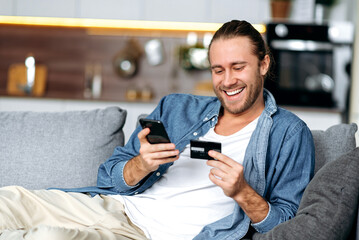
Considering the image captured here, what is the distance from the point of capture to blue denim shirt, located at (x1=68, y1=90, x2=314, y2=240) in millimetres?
1680

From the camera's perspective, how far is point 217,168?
1.58m

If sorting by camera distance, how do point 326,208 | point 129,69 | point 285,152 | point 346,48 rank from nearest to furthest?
1. point 326,208
2. point 285,152
3. point 346,48
4. point 129,69

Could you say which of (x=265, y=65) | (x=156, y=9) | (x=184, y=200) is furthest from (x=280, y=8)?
(x=184, y=200)

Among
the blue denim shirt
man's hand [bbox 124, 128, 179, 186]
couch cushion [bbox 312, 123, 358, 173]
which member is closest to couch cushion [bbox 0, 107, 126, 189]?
the blue denim shirt

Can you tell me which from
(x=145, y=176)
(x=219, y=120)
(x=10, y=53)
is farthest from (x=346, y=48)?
(x=10, y=53)

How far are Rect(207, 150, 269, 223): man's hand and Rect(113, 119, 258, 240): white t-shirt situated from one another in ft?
0.58

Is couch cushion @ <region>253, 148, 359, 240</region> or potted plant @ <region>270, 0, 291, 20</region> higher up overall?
potted plant @ <region>270, 0, 291, 20</region>

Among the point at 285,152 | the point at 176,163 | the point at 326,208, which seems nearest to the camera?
the point at 326,208

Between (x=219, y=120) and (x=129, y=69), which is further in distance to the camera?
(x=129, y=69)

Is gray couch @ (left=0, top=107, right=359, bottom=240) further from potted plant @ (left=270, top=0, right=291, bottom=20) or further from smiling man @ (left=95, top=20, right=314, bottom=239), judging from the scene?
potted plant @ (left=270, top=0, right=291, bottom=20)

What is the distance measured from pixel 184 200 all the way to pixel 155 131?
0.31 meters

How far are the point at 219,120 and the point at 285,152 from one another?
1.15 ft

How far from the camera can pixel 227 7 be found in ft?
14.2

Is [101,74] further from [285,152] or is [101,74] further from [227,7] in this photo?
[285,152]
